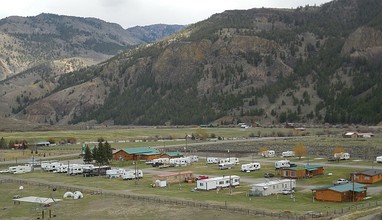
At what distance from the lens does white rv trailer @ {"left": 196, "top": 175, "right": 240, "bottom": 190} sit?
204 ft

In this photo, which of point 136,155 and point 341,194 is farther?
point 136,155

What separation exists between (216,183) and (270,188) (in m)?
7.42

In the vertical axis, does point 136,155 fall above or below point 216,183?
below

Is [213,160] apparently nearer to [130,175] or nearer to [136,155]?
[136,155]

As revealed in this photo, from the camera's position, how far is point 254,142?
128750mm

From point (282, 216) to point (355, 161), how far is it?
42.0 metres

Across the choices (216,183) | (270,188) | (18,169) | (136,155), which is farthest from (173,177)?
(136,155)

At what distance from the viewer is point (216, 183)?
63.0m

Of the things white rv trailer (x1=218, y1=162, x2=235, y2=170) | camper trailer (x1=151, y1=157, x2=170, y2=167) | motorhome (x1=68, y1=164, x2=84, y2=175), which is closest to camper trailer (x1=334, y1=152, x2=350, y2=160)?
white rv trailer (x1=218, y1=162, x2=235, y2=170)

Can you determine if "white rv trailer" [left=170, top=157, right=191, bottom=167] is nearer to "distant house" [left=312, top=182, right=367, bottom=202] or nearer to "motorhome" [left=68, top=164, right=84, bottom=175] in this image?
"motorhome" [left=68, top=164, right=84, bottom=175]

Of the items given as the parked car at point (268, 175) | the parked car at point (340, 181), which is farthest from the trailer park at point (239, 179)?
the parked car at point (340, 181)

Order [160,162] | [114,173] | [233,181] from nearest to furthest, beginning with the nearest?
[233,181] < [114,173] < [160,162]

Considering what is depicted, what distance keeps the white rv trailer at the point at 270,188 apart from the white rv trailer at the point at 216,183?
5.30 m

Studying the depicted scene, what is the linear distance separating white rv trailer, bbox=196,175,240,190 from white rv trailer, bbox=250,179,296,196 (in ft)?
17.4
